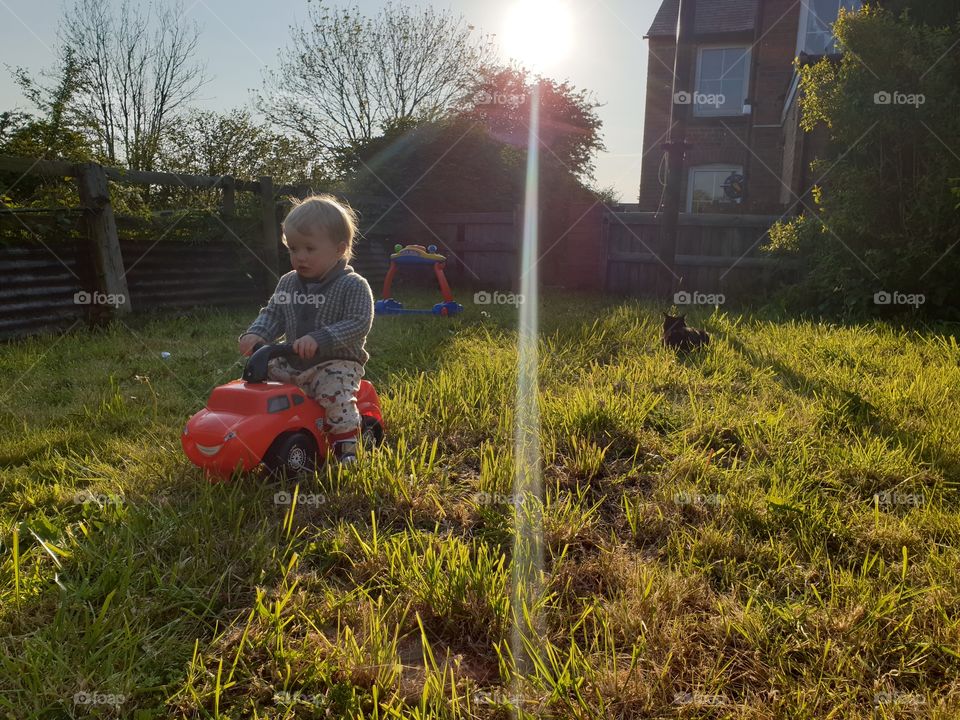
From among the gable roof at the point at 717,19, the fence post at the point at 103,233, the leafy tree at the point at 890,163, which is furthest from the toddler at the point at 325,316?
the gable roof at the point at 717,19

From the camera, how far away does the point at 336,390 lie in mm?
3037

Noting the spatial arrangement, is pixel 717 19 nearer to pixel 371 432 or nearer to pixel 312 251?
pixel 312 251

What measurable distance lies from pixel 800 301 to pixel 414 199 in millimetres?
7152

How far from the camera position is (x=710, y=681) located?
5.49 feet

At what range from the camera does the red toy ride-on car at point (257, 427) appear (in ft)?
8.85

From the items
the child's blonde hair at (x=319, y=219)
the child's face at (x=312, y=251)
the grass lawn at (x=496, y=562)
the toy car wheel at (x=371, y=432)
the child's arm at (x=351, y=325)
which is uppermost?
the child's blonde hair at (x=319, y=219)

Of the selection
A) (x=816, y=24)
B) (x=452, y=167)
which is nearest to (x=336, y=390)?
(x=452, y=167)

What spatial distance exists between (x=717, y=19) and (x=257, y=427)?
18.4m

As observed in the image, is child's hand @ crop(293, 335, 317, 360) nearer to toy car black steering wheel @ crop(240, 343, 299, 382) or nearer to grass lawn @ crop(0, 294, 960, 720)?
toy car black steering wheel @ crop(240, 343, 299, 382)

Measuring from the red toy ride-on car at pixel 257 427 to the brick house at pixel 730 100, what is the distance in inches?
578

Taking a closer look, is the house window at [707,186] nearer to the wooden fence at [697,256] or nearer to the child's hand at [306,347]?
the wooden fence at [697,256]

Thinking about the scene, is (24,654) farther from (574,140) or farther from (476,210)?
(574,140)

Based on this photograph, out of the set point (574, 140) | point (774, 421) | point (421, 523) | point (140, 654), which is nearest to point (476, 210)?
point (574, 140)

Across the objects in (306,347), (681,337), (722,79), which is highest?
(722,79)
